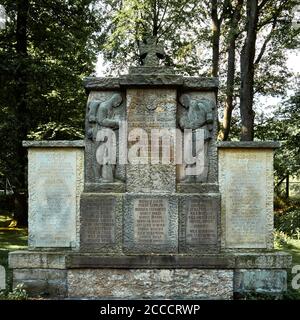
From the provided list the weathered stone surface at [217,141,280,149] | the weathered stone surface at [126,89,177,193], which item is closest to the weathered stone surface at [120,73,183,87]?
the weathered stone surface at [126,89,177,193]

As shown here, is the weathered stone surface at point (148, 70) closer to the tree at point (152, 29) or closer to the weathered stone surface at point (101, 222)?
the weathered stone surface at point (101, 222)

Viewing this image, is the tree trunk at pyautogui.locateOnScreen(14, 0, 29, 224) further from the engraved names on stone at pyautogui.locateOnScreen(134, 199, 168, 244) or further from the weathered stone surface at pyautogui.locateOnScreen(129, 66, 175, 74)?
the engraved names on stone at pyautogui.locateOnScreen(134, 199, 168, 244)

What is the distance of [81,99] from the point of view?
19.2m

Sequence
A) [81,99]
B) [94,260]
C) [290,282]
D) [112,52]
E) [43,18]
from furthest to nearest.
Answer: [112,52] → [81,99] → [43,18] → [290,282] → [94,260]

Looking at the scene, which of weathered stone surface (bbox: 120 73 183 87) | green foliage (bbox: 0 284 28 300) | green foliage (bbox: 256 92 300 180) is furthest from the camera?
green foliage (bbox: 256 92 300 180)

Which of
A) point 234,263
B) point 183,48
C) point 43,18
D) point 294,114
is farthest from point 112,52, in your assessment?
point 234,263

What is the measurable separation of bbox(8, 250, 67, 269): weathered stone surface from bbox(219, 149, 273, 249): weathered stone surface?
2673 mm

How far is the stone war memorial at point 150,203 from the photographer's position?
8008mm

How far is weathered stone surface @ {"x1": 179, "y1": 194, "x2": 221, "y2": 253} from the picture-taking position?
8125 millimetres

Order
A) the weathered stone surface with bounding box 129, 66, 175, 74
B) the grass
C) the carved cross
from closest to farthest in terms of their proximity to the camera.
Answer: the grass → the weathered stone surface with bounding box 129, 66, 175, 74 → the carved cross

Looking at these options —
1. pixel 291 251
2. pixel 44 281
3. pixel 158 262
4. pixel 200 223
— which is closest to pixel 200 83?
pixel 200 223

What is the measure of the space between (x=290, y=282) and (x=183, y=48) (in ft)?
43.6

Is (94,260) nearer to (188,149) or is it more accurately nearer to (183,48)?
(188,149)
